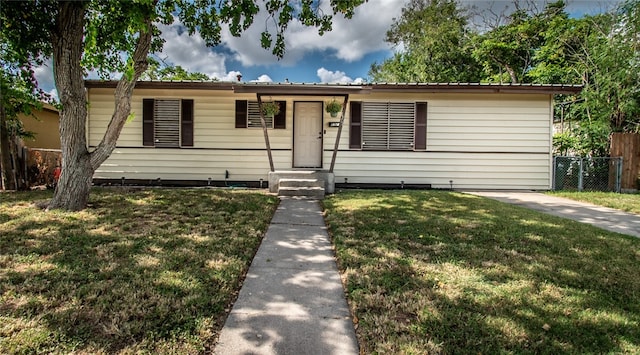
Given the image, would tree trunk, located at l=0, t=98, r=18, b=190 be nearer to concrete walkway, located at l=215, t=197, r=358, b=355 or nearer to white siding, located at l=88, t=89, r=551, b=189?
white siding, located at l=88, t=89, r=551, b=189

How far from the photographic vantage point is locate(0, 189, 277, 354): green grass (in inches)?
69.3

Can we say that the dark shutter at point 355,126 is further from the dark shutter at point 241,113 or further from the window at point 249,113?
the dark shutter at point 241,113

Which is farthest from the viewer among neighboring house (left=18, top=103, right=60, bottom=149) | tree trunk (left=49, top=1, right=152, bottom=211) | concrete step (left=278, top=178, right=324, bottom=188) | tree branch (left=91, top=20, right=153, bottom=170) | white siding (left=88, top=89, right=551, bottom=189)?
neighboring house (left=18, top=103, right=60, bottom=149)

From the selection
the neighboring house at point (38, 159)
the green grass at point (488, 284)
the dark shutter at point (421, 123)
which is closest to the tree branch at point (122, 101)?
the green grass at point (488, 284)

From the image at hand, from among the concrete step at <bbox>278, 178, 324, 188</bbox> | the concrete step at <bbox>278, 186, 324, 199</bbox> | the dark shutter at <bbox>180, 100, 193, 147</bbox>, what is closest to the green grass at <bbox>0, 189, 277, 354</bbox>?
the concrete step at <bbox>278, 186, 324, 199</bbox>

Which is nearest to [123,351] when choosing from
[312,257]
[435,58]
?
[312,257]

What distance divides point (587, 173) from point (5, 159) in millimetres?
14177

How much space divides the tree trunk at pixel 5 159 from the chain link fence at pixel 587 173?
13.4m

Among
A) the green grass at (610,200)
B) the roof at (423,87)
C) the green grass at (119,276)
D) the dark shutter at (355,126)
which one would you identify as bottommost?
the green grass at (119,276)

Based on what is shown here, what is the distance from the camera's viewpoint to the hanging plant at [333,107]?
26.5ft

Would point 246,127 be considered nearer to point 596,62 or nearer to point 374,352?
point 374,352

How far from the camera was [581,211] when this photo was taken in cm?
575

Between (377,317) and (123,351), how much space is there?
1460 mm

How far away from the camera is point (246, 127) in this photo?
→ 8.62 metres
